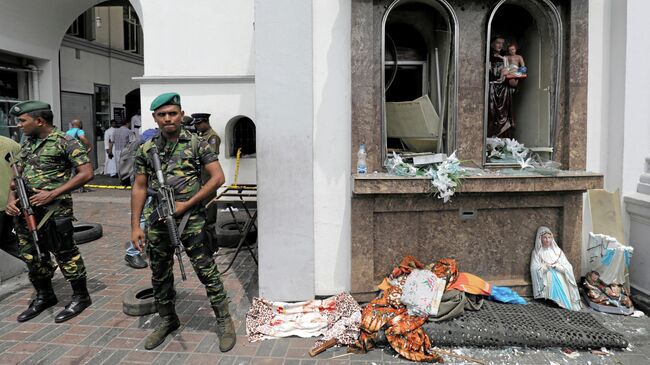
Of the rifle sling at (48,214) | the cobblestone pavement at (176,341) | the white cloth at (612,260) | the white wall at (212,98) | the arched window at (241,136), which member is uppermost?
the white wall at (212,98)

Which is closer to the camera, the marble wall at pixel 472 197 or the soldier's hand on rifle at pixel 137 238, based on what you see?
the soldier's hand on rifle at pixel 137 238

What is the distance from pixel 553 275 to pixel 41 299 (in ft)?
16.9

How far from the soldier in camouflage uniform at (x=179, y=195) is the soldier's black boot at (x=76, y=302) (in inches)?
44.2

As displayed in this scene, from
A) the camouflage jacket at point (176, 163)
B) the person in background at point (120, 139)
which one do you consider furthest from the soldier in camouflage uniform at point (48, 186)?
the person in background at point (120, 139)

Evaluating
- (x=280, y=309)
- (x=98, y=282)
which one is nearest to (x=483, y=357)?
(x=280, y=309)

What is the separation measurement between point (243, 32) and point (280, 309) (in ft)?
24.0

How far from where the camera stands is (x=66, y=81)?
1433cm

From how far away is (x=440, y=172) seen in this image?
436cm

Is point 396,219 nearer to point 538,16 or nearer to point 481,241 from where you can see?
point 481,241

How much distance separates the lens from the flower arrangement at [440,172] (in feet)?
14.1

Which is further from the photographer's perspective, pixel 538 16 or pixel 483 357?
pixel 538 16

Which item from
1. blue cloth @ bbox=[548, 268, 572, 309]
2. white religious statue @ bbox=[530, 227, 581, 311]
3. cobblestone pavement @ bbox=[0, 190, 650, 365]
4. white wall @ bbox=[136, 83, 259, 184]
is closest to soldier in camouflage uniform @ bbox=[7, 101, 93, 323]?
cobblestone pavement @ bbox=[0, 190, 650, 365]

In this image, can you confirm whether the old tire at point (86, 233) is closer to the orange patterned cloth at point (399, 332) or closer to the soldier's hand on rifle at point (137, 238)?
the soldier's hand on rifle at point (137, 238)

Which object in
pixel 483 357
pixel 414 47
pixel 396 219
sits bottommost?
pixel 483 357
